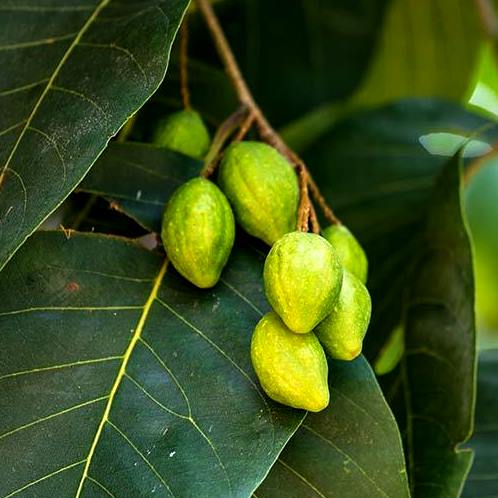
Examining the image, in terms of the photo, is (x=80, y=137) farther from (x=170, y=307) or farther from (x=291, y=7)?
(x=291, y=7)

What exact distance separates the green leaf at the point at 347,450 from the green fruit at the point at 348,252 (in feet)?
0.30

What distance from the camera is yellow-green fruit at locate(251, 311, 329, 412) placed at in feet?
2.68

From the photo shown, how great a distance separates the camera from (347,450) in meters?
0.90

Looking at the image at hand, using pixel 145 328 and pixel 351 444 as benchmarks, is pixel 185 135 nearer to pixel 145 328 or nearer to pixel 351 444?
pixel 145 328

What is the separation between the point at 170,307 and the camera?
926 mm

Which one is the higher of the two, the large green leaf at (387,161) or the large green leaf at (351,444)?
the large green leaf at (351,444)

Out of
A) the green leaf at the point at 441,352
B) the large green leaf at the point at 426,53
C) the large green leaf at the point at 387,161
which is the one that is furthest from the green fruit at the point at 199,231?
the large green leaf at the point at 426,53

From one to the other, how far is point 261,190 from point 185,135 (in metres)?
0.16

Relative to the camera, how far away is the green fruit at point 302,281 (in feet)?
2.66

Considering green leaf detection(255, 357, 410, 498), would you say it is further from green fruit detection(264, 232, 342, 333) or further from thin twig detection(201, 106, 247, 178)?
thin twig detection(201, 106, 247, 178)

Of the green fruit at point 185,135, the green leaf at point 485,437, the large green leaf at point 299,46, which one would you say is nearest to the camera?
the green fruit at point 185,135

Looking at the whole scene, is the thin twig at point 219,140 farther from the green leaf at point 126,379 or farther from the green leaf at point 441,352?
the green leaf at point 441,352

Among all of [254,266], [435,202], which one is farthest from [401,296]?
[254,266]

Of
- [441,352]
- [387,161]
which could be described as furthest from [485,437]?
[387,161]
